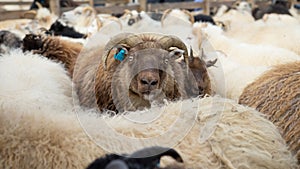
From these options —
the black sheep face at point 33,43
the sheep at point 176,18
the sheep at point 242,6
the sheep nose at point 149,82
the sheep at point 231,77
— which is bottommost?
the sheep at point 231,77

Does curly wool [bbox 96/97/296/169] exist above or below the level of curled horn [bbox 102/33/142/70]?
below

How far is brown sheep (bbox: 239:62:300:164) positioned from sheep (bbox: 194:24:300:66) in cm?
145

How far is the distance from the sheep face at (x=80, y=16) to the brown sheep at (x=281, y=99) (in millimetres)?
5847

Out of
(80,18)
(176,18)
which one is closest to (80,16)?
(80,18)

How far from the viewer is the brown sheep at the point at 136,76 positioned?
284 cm

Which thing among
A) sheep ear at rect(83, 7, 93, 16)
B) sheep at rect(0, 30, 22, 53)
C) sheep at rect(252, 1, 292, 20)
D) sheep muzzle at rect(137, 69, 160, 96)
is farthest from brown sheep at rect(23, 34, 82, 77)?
sheep at rect(252, 1, 292, 20)

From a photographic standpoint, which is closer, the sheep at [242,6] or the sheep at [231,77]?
the sheep at [231,77]

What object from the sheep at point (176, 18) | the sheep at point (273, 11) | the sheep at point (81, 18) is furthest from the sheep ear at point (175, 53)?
the sheep at point (273, 11)

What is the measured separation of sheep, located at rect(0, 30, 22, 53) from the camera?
4.68 m

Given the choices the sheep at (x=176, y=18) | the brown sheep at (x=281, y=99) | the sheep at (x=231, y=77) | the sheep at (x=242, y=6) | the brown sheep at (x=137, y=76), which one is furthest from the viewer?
the sheep at (x=242, y=6)

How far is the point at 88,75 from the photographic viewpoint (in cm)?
344

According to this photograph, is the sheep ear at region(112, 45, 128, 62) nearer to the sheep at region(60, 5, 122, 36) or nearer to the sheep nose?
the sheep nose

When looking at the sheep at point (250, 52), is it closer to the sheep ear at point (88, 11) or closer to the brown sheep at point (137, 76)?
the brown sheep at point (137, 76)

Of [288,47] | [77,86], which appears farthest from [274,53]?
[77,86]
